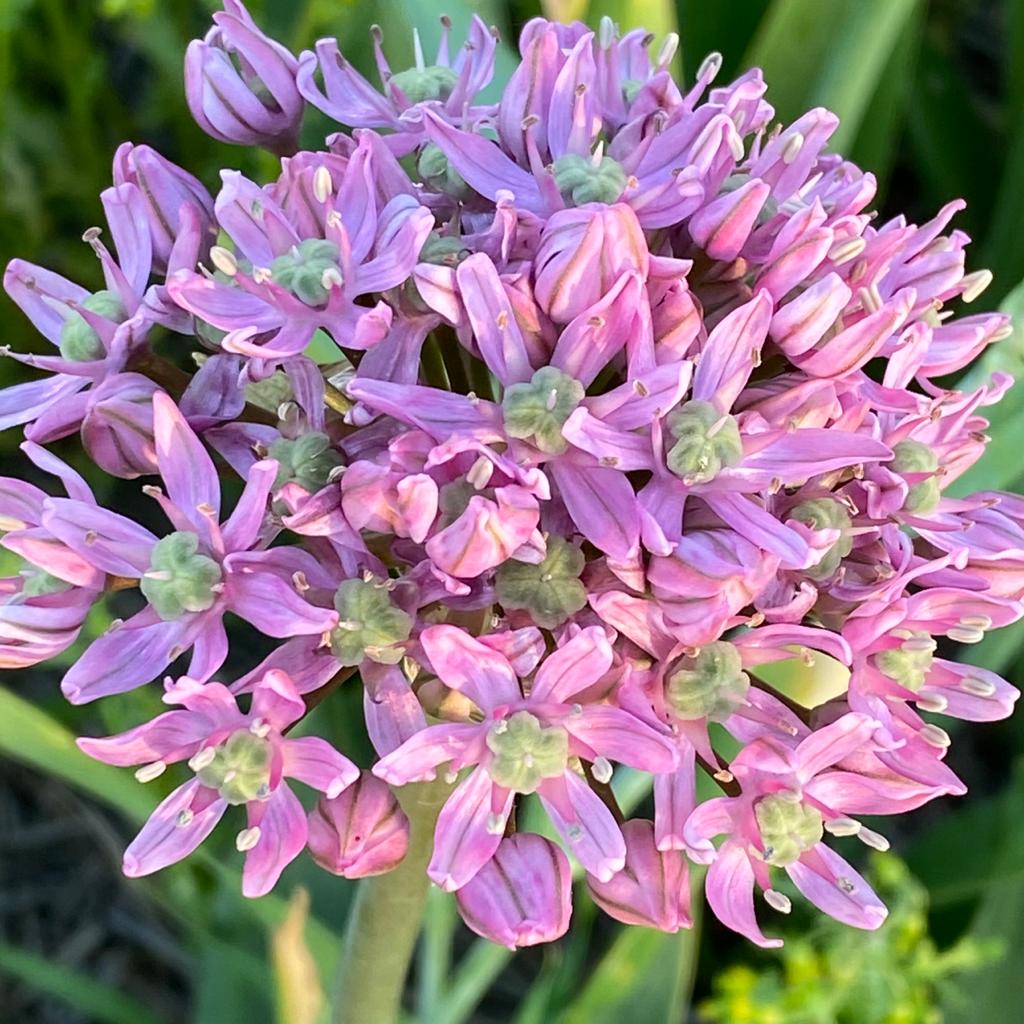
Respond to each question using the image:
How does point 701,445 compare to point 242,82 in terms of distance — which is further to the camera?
point 242,82

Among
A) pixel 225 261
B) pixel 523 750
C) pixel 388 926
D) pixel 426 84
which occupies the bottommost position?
pixel 388 926

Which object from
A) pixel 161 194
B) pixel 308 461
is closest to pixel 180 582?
pixel 308 461

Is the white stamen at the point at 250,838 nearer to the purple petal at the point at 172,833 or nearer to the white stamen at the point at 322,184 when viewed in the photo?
the purple petal at the point at 172,833

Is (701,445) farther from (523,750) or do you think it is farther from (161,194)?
(161,194)

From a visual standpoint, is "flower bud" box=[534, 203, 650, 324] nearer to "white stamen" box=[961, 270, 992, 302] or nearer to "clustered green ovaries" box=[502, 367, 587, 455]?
"clustered green ovaries" box=[502, 367, 587, 455]

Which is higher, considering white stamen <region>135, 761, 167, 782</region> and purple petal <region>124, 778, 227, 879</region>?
white stamen <region>135, 761, 167, 782</region>

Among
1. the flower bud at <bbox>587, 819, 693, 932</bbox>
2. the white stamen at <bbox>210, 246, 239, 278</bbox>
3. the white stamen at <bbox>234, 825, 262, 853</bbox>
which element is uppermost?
the white stamen at <bbox>210, 246, 239, 278</bbox>

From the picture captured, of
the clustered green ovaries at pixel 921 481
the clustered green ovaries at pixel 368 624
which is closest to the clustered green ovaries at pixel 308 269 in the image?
the clustered green ovaries at pixel 368 624

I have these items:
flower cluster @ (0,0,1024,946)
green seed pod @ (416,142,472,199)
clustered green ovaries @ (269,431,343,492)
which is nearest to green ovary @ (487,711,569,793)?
flower cluster @ (0,0,1024,946)
